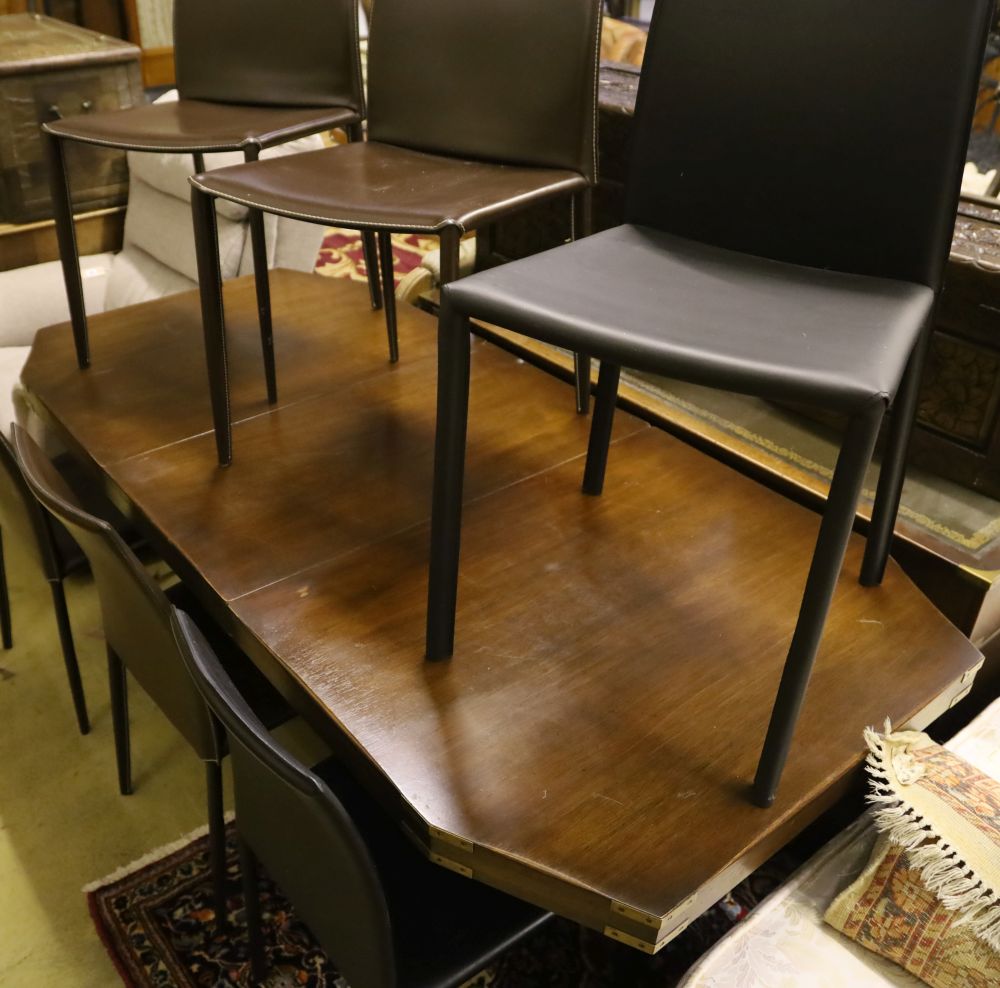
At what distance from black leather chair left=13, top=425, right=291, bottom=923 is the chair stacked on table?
0.03ft

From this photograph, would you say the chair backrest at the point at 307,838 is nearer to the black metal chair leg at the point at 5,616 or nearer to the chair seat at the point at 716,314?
the chair seat at the point at 716,314

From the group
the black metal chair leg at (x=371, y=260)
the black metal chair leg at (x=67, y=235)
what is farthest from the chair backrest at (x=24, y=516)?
the black metal chair leg at (x=371, y=260)

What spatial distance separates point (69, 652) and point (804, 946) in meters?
1.18

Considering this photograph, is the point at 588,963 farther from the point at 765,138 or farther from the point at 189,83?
the point at 189,83

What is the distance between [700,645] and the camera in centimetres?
121

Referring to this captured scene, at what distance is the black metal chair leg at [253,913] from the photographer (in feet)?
3.84

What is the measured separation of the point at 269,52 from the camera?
1768mm

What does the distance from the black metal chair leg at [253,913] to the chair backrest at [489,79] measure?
3.47 feet

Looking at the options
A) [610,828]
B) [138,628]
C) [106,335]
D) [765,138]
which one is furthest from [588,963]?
[106,335]

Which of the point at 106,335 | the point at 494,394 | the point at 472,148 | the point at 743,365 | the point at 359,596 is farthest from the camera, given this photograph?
the point at 106,335

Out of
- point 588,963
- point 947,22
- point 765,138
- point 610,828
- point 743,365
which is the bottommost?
point 588,963

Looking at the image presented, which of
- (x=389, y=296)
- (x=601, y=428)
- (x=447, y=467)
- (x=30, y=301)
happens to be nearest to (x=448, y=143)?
(x=389, y=296)

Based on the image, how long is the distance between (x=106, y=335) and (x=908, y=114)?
149 centimetres

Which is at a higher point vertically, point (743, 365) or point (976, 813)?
point (743, 365)
